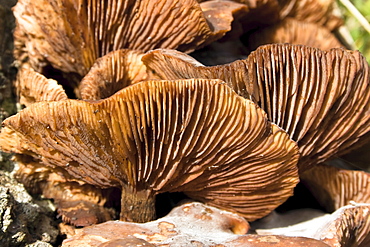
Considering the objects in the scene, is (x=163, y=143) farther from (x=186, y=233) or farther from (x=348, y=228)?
(x=348, y=228)

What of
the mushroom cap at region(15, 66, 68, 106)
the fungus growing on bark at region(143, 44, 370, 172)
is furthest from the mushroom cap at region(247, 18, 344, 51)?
the mushroom cap at region(15, 66, 68, 106)

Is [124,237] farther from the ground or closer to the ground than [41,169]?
closer to the ground

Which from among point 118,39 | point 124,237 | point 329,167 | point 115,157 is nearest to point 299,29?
point 329,167

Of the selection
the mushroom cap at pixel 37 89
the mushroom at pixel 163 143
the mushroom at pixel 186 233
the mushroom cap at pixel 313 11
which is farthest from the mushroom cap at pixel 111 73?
the mushroom cap at pixel 313 11

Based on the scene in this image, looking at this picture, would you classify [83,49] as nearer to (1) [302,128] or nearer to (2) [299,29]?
(1) [302,128]

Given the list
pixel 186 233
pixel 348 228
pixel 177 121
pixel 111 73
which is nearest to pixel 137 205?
pixel 186 233
